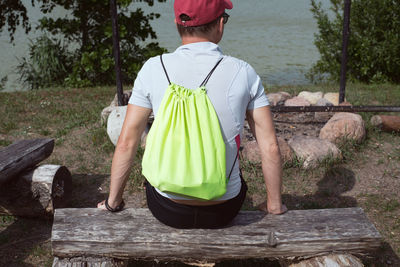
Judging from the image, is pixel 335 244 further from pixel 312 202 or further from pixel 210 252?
pixel 312 202

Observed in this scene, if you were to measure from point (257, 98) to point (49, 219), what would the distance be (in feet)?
6.60

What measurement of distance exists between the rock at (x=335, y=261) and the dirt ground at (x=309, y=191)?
0.68m

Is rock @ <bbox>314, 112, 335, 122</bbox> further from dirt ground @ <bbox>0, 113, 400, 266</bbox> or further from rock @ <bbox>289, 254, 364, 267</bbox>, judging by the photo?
rock @ <bbox>289, 254, 364, 267</bbox>

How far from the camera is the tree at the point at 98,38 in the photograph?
754 centimetres

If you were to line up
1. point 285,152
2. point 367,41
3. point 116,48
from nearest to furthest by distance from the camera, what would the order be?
Answer: point 285,152
point 116,48
point 367,41

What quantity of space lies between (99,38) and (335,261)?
675 cm

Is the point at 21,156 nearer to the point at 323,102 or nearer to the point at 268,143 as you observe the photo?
the point at 268,143

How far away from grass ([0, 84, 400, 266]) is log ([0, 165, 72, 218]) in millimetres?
140

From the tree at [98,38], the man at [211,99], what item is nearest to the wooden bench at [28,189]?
the man at [211,99]

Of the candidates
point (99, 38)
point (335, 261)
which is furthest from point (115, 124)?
point (99, 38)

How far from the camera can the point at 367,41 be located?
702 cm

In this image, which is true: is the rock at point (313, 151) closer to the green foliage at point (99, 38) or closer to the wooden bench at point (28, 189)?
the wooden bench at point (28, 189)

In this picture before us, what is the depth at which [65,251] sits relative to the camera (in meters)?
2.07

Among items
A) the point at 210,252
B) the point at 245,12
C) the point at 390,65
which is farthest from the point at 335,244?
the point at 245,12
